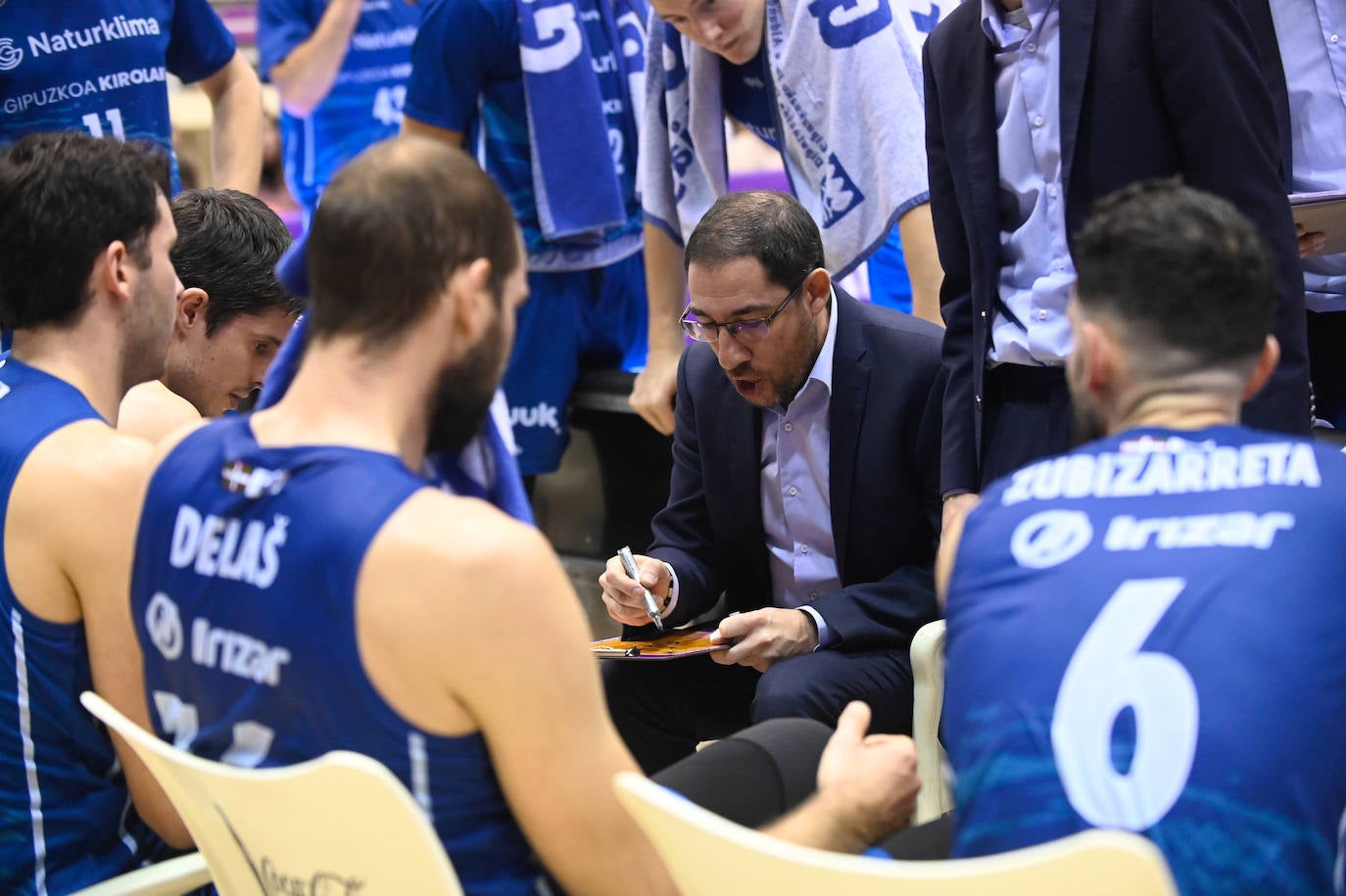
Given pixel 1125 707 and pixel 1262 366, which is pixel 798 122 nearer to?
pixel 1262 366

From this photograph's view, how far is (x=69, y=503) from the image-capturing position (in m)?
1.77

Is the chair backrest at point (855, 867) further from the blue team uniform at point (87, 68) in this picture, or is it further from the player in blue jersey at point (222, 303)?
the blue team uniform at point (87, 68)

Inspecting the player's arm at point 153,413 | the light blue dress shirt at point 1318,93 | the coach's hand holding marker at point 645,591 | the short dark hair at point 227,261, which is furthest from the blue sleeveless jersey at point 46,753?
the light blue dress shirt at point 1318,93

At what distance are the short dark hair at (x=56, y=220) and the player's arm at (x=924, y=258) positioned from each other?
76.8 inches

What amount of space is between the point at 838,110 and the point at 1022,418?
1236mm

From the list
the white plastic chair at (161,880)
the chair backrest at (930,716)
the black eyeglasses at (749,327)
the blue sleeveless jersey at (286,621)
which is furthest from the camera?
the black eyeglasses at (749,327)

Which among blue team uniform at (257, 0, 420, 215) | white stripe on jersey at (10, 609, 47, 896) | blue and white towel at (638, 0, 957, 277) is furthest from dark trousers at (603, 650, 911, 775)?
blue team uniform at (257, 0, 420, 215)

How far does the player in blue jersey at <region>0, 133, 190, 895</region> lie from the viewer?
5.82ft

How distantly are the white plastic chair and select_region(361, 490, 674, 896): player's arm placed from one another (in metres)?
0.56

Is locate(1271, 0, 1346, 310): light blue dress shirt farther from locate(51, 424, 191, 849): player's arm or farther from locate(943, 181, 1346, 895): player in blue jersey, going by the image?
locate(51, 424, 191, 849): player's arm

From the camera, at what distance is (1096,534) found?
1402 mm

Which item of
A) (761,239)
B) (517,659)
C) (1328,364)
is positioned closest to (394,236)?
(517,659)

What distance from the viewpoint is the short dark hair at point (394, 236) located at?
4.76 ft

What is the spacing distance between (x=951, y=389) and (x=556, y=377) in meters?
1.77
